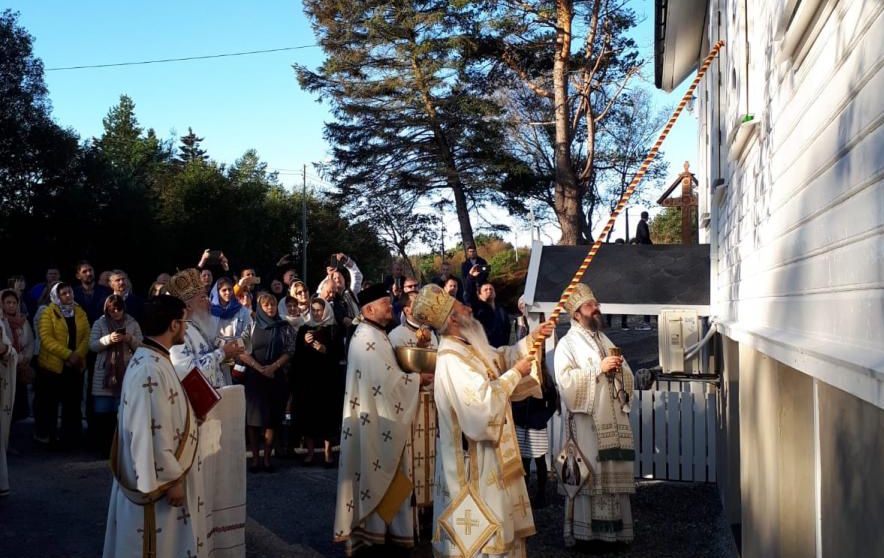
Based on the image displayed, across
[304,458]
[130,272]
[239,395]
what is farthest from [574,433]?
[130,272]

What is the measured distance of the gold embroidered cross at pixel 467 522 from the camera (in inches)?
215

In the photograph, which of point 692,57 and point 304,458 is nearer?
point 304,458

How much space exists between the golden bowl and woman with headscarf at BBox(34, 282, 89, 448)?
18.5 ft

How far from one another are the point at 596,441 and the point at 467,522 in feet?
7.50

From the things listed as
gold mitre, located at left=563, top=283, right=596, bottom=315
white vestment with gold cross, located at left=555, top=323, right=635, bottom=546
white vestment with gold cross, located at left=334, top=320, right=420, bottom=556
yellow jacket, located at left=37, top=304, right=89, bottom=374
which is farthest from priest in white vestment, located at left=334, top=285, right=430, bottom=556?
yellow jacket, located at left=37, top=304, right=89, bottom=374

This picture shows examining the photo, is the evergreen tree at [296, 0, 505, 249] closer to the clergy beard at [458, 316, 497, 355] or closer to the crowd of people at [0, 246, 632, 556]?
the crowd of people at [0, 246, 632, 556]

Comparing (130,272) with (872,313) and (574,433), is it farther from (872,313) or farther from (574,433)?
(872,313)

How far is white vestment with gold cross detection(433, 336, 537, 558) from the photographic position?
543 centimetres

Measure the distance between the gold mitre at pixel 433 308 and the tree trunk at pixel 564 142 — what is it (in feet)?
61.5

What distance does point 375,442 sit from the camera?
7.29 meters

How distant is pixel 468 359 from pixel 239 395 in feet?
5.97

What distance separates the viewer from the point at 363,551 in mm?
7242

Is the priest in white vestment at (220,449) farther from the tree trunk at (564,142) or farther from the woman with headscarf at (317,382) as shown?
the tree trunk at (564,142)

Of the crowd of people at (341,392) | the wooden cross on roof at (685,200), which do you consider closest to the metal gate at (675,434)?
the crowd of people at (341,392)
